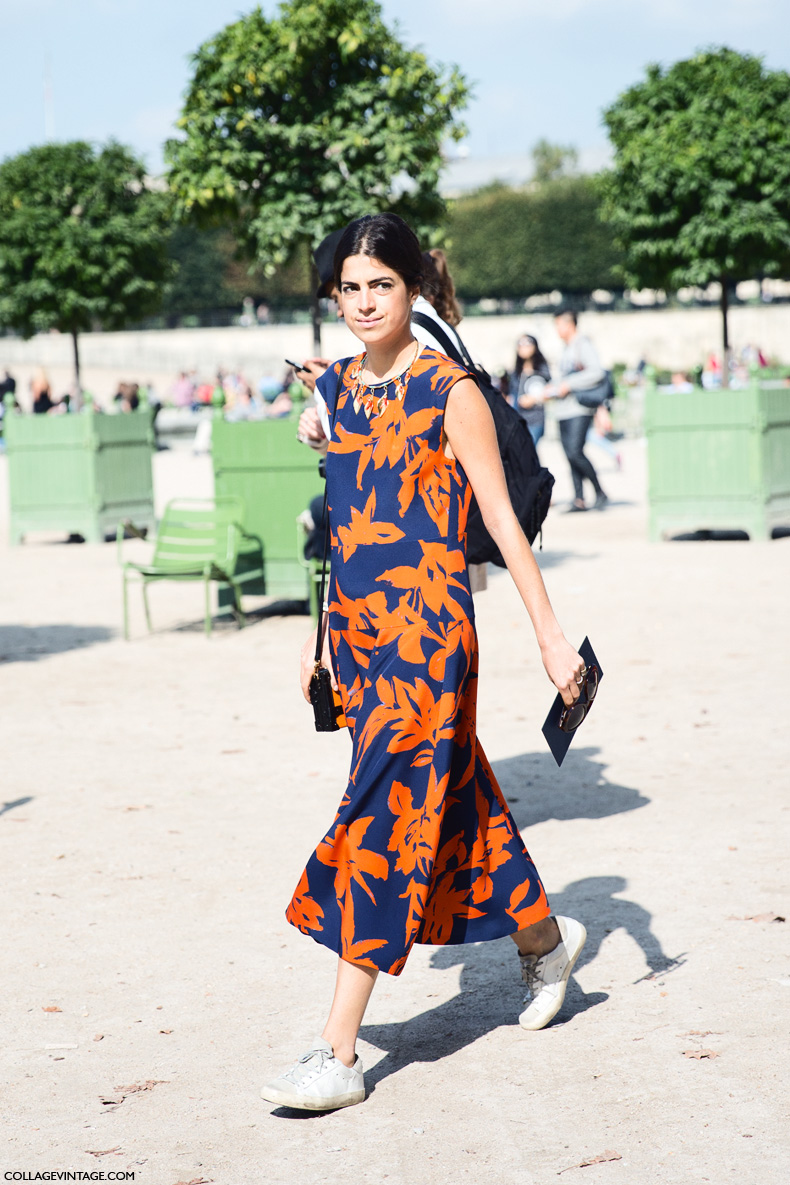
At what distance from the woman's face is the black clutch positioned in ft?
2.42

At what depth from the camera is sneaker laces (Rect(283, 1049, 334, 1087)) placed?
9.73 ft

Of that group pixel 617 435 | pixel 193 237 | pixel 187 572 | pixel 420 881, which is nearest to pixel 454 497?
pixel 420 881

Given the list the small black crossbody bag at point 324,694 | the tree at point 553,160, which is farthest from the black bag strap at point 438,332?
the tree at point 553,160

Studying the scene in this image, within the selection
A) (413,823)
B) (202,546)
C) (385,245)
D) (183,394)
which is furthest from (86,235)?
(413,823)

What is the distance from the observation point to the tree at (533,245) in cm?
6475

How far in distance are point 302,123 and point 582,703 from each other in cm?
928

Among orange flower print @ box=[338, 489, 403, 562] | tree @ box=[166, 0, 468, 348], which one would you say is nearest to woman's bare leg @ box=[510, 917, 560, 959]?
orange flower print @ box=[338, 489, 403, 562]

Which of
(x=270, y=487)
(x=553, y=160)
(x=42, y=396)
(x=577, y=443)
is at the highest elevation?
(x=553, y=160)

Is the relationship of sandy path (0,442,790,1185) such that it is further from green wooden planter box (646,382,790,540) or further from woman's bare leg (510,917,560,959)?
green wooden planter box (646,382,790,540)

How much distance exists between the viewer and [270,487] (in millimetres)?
9375

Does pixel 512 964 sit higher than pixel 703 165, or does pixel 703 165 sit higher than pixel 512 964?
pixel 703 165

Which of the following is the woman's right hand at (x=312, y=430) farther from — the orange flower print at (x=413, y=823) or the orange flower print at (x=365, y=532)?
the orange flower print at (x=413, y=823)

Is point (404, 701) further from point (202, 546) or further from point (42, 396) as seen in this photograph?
point (42, 396)

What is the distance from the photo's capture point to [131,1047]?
335 cm
